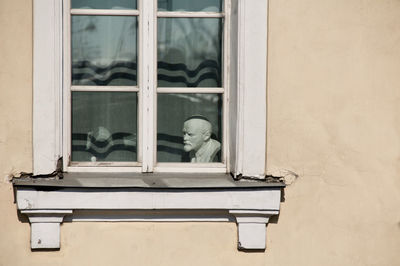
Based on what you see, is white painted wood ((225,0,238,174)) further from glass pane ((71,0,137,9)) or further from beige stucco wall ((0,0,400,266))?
glass pane ((71,0,137,9))

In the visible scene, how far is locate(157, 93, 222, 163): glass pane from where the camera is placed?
510cm

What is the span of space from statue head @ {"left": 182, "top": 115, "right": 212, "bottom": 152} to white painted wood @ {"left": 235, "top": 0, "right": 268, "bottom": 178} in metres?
0.33

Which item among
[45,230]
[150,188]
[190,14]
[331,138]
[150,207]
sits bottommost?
[45,230]

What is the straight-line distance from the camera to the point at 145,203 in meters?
4.77

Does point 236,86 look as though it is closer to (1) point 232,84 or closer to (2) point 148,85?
(1) point 232,84

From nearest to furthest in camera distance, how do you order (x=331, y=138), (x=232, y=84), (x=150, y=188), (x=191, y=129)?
(x=150, y=188), (x=331, y=138), (x=232, y=84), (x=191, y=129)

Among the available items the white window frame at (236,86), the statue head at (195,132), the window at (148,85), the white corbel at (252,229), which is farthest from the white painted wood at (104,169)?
the white corbel at (252,229)

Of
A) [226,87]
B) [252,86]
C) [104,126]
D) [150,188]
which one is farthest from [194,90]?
[150,188]

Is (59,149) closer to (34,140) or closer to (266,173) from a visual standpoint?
(34,140)

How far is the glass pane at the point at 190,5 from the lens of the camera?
5086 mm

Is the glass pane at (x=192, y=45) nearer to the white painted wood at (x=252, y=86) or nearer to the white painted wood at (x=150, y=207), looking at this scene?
the white painted wood at (x=252, y=86)

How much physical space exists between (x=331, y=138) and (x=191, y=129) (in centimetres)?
96

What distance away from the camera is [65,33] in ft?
16.4

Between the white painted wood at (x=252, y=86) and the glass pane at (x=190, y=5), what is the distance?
0.30 metres
